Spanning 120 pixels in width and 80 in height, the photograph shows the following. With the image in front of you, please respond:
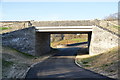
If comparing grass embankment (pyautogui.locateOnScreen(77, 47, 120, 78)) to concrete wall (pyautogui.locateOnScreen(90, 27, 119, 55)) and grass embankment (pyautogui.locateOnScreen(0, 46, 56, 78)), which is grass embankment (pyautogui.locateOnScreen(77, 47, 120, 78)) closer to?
concrete wall (pyautogui.locateOnScreen(90, 27, 119, 55))

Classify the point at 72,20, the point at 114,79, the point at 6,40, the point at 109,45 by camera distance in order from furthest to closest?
the point at 72,20
the point at 6,40
the point at 109,45
the point at 114,79

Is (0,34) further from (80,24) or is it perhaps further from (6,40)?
(80,24)

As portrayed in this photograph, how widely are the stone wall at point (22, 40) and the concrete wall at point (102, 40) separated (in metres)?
11.1

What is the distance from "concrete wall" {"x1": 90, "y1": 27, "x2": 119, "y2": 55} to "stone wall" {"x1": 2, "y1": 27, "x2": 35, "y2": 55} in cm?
1108

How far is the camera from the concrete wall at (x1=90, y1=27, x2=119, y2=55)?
99.1 ft

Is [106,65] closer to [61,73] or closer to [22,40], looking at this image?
[61,73]

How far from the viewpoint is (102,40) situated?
104ft

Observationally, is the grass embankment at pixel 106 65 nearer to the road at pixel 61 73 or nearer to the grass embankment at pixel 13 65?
the road at pixel 61 73

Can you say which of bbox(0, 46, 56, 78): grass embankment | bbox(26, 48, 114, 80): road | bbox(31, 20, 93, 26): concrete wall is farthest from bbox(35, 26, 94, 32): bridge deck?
bbox(26, 48, 114, 80): road

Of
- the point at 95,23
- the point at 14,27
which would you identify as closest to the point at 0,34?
the point at 14,27

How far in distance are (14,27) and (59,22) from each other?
8.59m

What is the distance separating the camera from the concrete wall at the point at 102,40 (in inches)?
1189

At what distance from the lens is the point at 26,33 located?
1325 inches

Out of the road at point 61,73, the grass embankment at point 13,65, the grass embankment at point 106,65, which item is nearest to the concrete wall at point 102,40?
the grass embankment at point 106,65
